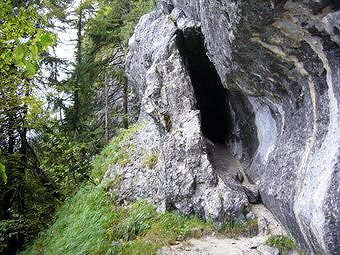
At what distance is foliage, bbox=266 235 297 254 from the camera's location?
22.5 feet

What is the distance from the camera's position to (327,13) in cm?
498

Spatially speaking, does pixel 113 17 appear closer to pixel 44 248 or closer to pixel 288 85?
pixel 44 248

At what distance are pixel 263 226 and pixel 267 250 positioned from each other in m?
0.91

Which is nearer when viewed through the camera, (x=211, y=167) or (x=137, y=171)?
(x=211, y=167)

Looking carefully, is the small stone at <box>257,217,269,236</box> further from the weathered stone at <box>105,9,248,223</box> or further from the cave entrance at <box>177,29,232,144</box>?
the cave entrance at <box>177,29,232,144</box>

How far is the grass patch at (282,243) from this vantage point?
22.4ft

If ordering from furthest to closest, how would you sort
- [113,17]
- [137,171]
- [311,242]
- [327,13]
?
[113,17]
[137,171]
[311,242]
[327,13]

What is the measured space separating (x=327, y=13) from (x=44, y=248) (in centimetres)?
943

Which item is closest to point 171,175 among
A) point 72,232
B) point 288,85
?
point 72,232

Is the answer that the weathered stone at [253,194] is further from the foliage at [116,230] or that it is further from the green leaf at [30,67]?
the green leaf at [30,67]

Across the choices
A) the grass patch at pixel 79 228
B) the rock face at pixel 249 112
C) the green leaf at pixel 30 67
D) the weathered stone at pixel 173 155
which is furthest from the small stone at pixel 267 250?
the green leaf at pixel 30 67

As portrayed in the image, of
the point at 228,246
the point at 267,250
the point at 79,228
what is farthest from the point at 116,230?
the point at 267,250

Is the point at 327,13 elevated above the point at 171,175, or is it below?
above

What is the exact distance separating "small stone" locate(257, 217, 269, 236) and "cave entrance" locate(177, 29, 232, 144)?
5059mm
